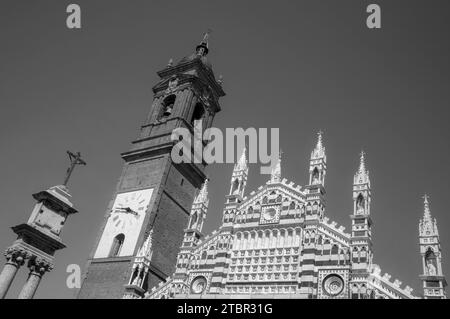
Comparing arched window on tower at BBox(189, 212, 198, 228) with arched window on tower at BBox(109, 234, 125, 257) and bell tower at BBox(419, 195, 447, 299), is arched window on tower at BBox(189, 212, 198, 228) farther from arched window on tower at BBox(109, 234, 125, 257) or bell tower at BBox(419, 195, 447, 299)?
bell tower at BBox(419, 195, 447, 299)

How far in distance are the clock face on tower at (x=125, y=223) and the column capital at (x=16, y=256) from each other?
17457 millimetres

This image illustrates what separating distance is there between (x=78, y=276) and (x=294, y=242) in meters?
19.0

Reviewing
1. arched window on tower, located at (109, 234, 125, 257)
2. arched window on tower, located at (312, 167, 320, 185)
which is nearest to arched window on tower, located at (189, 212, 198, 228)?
arched window on tower, located at (109, 234, 125, 257)

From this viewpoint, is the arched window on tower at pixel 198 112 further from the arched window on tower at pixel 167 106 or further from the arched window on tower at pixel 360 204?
the arched window on tower at pixel 360 204

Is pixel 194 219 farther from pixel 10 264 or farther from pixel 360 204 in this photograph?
pixel 10 264

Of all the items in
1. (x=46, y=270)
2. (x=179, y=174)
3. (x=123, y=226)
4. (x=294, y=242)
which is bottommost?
(x=46, y=270)

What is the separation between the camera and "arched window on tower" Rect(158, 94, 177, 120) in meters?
44.8

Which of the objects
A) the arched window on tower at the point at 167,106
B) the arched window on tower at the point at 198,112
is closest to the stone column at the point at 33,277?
the arched window on tower at the point at 167,106

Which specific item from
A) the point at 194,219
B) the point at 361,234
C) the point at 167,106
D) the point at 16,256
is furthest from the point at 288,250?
the point at 167,106

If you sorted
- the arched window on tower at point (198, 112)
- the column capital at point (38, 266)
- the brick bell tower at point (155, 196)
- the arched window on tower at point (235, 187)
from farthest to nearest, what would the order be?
the arched window on tower at point (198, 112) < the brick bell tower at point (155, 196) < the arched window on tower at point (235, 187) < the column capital at point (38, 266)

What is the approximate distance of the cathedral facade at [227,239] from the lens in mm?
24938

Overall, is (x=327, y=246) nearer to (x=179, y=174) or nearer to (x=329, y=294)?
(x=329, y=294)
